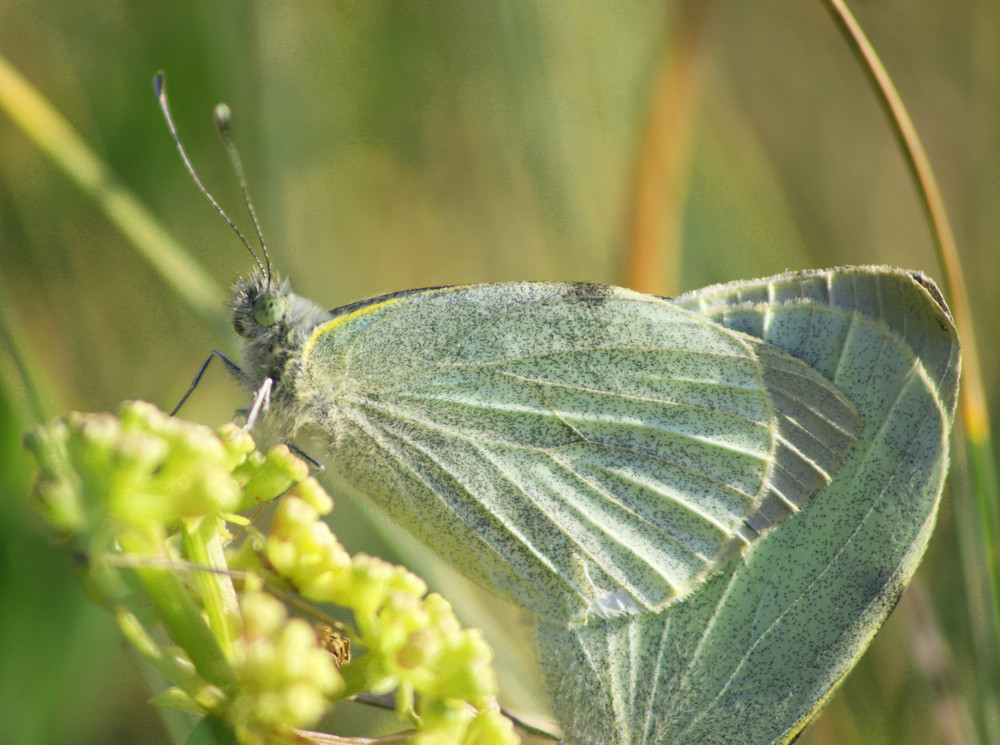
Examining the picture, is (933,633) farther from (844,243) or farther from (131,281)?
(131,281)

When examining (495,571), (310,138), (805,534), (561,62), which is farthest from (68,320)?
(805,534)

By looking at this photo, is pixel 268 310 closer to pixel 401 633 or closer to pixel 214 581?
pixel 214 581

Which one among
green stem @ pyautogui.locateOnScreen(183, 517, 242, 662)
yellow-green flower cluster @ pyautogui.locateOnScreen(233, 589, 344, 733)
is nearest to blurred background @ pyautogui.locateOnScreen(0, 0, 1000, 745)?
green stem @ pyautogui.locateOnScreen(183, 517, 242, 662)

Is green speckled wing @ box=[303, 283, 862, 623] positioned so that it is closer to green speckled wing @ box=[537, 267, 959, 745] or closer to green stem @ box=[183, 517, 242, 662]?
green speckled wing @ box=[537, 267, 959, 745]

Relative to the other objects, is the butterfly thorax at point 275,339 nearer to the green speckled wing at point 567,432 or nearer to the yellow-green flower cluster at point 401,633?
the green speckled wing at point 567,432

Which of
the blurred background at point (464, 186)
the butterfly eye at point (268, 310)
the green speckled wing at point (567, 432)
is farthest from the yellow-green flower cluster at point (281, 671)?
the butterfly eye at point (268, 310)

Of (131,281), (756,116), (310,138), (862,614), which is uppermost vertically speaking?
(756,116)
